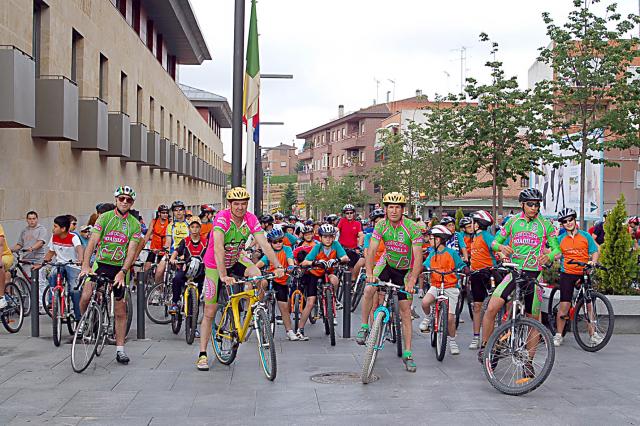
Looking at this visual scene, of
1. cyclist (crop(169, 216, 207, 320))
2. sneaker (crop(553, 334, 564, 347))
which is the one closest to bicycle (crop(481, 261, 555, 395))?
sneaker (crop(553, 334, 564, 347))

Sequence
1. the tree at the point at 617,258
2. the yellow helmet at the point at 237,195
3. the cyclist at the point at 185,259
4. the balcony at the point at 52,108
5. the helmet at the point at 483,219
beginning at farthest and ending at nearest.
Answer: the balcony at the point at 52,108, the tree at the point at 617,258, the cyclist at the point at 185,259, the helmet at the point at 483,219, the yellow helmet at the point at 237,195

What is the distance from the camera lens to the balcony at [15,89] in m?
13.0

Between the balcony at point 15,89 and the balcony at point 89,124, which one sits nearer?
the balcony at point 15,89

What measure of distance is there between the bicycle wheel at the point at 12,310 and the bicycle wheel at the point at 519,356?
6895 millimetres

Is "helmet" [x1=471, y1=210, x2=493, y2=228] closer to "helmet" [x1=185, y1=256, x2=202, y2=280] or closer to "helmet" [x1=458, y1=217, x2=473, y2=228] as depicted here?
"helmet" [x1=458, y1=217, x2=473, y2=228]

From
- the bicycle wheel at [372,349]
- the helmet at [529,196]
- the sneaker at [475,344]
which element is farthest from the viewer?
the sneaker at [475,344]

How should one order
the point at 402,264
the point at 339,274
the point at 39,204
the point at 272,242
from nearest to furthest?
1. the point at 402,264
2. the point at 272,242
3. the point at 339,274
4. the point at 39,204

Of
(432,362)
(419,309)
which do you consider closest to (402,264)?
(432,362)

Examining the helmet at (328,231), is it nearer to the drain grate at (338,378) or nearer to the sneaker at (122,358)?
the drain grate at (338,378)

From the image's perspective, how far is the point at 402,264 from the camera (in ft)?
30.8

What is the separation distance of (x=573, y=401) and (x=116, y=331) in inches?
195

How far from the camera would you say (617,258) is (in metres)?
12.0

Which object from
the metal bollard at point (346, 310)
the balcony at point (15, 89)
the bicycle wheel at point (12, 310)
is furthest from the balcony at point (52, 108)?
the metal bollard at point (346, 310)

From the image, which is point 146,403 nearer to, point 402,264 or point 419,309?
point 402,264
